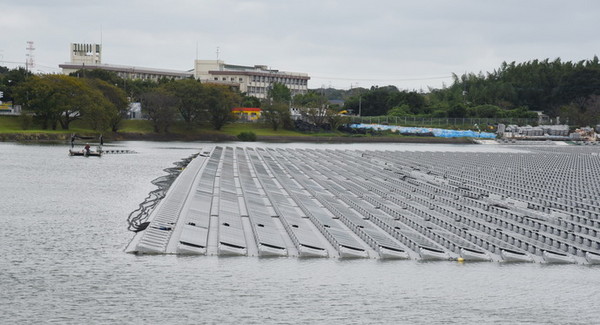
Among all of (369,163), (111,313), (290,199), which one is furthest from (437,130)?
(111,313)

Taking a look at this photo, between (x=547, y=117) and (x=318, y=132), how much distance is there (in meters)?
68.8

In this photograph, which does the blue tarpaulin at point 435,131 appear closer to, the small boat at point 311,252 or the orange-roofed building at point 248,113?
the orange-roofed building at point 248,113

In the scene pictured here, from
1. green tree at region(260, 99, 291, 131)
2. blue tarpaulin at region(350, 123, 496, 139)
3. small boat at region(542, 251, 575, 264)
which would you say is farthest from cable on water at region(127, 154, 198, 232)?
blue tarpaulin at region(350, 123, 496, 139)

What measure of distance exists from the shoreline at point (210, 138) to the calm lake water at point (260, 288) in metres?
79.6

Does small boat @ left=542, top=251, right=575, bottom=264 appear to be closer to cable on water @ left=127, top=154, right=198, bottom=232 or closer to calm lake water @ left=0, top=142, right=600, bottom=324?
calm lake water @ left=0, top=142, right=600, bottom=324

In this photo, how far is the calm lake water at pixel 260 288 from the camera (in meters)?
23.4

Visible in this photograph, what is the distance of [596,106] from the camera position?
17575 cm

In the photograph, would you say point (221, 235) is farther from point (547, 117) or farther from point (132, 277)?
point (547, 117)

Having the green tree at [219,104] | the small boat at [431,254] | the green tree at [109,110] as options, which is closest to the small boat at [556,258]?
the small boat at [431,254]

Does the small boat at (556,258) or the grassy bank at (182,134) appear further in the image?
the grassy bank at (182,134)

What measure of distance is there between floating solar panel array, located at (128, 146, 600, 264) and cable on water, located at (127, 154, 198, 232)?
Answer: 1088 millimetres

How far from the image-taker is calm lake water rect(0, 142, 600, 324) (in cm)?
2342

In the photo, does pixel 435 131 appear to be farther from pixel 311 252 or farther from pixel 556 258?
pixel 311 252

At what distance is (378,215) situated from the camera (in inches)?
1615
